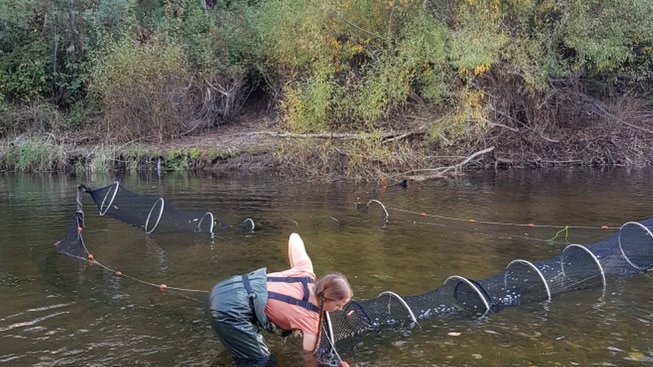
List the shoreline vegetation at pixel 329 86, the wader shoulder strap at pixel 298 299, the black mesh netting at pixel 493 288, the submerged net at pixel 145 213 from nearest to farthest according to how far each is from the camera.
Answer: the wader shoulder strap at pixel 298 299
the black mesh netting at pixel 493 288
the submerged net at pixel 145 213
the shoreline vegetation at pixel 329 86

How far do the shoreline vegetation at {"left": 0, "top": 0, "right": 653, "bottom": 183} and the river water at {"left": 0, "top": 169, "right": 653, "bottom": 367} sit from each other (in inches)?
126

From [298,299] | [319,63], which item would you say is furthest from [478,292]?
[319,63]

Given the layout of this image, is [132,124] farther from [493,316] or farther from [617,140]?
[493,316]

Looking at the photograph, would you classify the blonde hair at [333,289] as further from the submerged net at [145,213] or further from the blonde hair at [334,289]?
the submerged net at [145,213]

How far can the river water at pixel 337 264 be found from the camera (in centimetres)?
675

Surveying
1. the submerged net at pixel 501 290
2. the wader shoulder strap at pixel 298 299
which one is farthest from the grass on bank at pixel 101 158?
the wader shoulder strap at pixel 298 299

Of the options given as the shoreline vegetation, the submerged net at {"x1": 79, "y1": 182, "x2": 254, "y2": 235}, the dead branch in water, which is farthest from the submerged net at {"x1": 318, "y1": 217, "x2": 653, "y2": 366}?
the shoreline vegetation

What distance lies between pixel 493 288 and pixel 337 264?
2.92 metres

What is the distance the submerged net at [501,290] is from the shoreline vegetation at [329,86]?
11.4 metres

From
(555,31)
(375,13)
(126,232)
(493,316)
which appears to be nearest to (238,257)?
(126,232)

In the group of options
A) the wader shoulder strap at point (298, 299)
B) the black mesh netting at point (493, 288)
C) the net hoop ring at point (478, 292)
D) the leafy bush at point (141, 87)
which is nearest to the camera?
the wader shoulder strap at point (298, 299)

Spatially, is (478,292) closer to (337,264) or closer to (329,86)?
(337,264)

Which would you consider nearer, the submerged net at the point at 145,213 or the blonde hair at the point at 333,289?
the blonde hair at the point at 333,289

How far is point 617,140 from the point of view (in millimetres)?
25250
